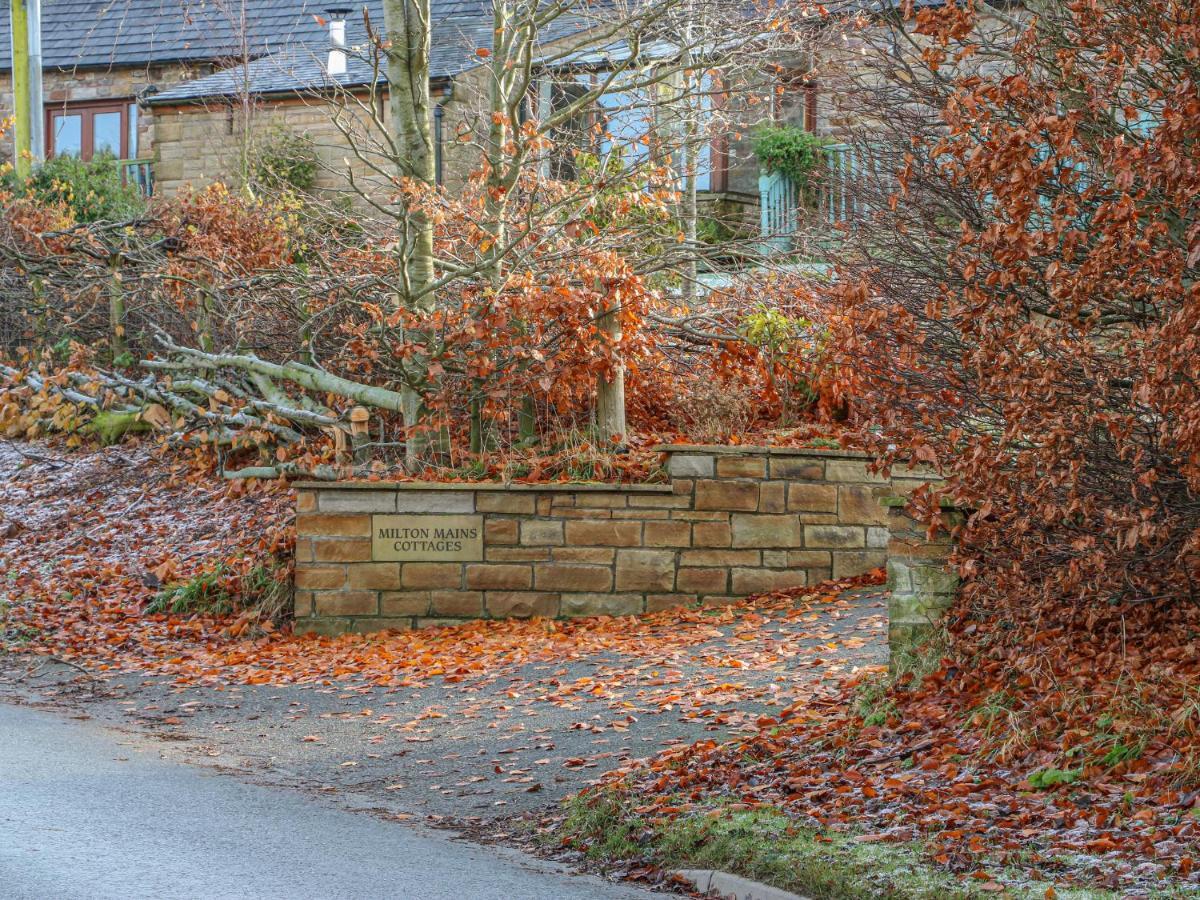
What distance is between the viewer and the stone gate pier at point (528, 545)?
12359 millimetres

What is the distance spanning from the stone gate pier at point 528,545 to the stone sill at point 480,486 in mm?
11

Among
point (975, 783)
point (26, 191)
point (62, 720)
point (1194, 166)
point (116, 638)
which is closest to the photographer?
point (1194, 166)

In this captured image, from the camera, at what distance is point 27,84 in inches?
1020

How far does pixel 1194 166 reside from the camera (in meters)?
6.39

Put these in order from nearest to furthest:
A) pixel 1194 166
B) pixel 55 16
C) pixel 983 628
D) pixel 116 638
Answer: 1. pixel 1194 166
2. pixel 983 628
3. pixel 116 638
4. pixel 55 16

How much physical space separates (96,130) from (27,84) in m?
4.61

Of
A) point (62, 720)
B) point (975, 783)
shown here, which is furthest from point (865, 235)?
point (62, 720)

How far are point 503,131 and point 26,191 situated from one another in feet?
35.9

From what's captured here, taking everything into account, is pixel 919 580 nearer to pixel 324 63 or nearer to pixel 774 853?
pixel 774 853

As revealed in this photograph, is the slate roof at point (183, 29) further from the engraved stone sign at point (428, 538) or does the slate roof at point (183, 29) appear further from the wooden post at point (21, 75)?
the engraved stone sign at point (428, 538)

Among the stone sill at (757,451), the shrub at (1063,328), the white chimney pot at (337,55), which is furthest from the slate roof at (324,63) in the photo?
the shrub at (1063,328)

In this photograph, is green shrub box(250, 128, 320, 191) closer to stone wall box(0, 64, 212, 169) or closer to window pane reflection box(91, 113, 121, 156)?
stone wall box(0, 64, 212, 169)

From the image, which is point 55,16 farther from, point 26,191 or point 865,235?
point 865,235

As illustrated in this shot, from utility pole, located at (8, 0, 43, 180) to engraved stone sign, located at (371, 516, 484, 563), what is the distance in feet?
44.5
